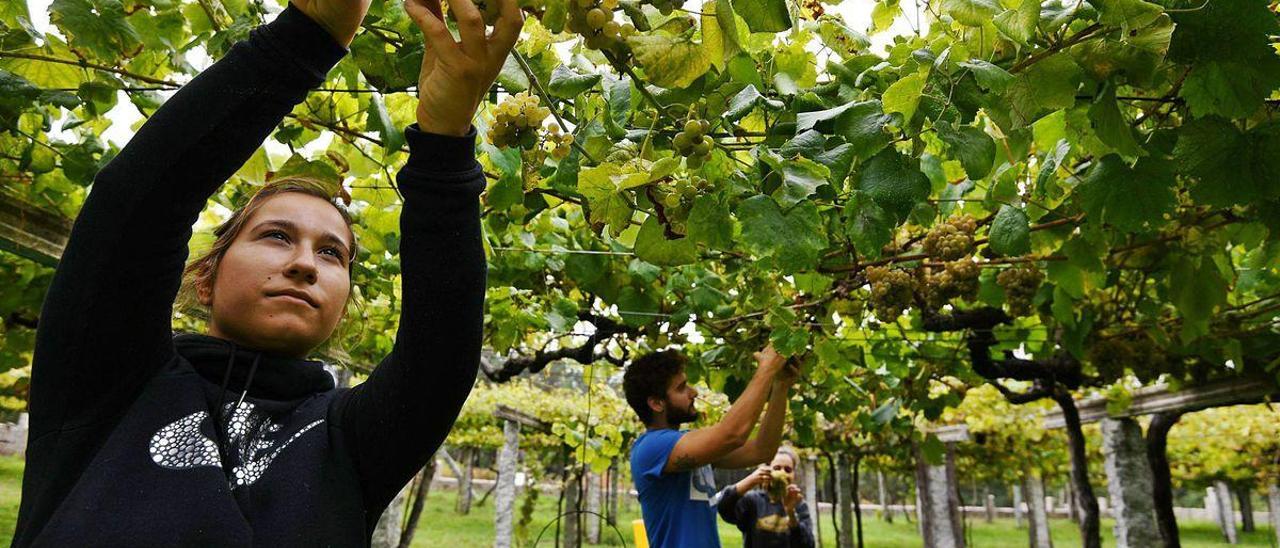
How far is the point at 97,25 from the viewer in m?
1.69

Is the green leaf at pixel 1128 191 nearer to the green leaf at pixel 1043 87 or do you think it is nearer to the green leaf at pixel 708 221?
the green leaf at pixel 1043 87

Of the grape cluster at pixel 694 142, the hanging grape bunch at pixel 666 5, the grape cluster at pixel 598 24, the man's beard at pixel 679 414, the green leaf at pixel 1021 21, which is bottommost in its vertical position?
the man's beard at pixel 679 414

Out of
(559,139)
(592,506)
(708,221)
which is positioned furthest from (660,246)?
(592,506)

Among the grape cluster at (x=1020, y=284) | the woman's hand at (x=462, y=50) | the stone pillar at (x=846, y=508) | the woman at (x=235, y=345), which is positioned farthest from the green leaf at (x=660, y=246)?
the stone pillar at (x=846, y=508)

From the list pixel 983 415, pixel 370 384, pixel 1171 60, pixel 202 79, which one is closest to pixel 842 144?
pixel 1171 60

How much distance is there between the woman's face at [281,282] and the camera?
1.00 m

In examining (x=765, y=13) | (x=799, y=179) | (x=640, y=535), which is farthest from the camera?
(x=640, y=535)

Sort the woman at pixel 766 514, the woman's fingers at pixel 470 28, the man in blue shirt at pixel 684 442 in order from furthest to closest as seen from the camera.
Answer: the woman at pixel 766 514 < the man in blue shirt at pixel 684 442 < the woman's fingers at pixel 470 28

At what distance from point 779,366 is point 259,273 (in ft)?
7.22

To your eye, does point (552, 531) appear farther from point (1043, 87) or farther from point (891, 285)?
point (1043, 87)

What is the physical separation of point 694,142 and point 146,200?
0.63m

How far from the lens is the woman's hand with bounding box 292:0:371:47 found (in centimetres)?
81

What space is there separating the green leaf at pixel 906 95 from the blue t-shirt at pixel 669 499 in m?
2.12

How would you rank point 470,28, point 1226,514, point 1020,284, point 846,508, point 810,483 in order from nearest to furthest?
point 470,28, point 1020,284, point 846,508, point 810,483, point 1226,514
